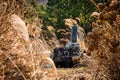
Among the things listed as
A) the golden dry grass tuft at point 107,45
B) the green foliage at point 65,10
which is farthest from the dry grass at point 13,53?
the green foliage at point 65,10

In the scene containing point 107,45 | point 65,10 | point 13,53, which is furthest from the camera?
point 65,10

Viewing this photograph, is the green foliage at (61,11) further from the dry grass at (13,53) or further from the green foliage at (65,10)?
the dry grass at (13,53)

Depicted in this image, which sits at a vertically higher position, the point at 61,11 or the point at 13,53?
the point at 13,53

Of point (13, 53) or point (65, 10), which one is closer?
point (13, 53)

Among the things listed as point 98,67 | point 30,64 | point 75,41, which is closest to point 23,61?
point 30,64

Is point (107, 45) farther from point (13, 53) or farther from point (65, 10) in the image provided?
point (65, 10)

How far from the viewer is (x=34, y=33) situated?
157 inches

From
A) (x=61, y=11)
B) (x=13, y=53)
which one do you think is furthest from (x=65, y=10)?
(x=13, y=53)

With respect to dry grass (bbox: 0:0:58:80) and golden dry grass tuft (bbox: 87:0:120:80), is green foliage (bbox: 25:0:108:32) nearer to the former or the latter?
golden dry grass tuft (bbox: 87:0:120:80)

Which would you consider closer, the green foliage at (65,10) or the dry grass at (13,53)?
the dry grass at (13,53)

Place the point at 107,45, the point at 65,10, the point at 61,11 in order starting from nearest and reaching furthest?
the point at 107,45
the point at 61,11
the point at 65,10

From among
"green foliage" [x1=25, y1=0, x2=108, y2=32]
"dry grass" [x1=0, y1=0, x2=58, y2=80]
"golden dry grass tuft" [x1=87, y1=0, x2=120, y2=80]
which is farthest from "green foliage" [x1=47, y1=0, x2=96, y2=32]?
"dry grass" [x1=0, y1=0, x2=58, y2=80]

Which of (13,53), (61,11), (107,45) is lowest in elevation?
(61,11)

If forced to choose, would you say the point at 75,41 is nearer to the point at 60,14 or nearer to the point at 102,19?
the point at 102,19
